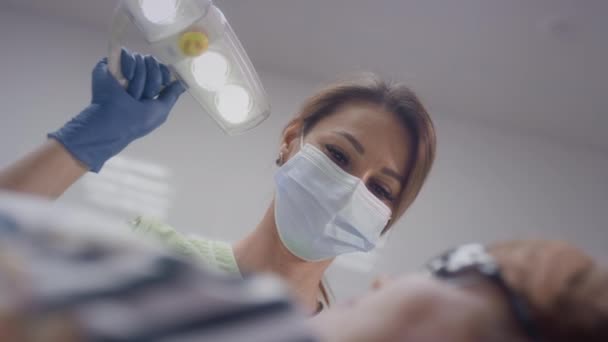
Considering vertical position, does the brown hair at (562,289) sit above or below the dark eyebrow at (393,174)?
below

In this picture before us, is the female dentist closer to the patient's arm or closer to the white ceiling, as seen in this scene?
the patient's arm

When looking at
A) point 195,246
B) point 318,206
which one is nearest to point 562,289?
point 318,206

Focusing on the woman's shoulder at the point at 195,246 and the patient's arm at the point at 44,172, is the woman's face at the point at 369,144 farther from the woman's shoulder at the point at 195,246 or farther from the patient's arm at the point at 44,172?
the patient's arm at the point at 44,172

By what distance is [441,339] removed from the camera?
17.5 inches

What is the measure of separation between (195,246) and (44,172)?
440 mm

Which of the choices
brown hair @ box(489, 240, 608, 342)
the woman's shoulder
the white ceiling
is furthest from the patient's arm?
the white ceiling

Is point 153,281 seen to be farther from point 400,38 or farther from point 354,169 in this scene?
point 400,38

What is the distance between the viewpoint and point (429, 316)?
0.47 meters

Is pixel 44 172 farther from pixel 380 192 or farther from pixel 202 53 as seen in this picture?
pixel 380 192

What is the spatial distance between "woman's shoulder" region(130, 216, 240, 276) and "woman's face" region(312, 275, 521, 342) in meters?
0.78

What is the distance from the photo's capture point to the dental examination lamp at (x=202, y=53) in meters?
1.10

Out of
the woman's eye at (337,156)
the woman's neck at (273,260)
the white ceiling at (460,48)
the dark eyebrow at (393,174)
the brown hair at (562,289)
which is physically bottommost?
the brown hair at (562,289)

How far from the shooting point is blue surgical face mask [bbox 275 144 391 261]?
47.9 inches

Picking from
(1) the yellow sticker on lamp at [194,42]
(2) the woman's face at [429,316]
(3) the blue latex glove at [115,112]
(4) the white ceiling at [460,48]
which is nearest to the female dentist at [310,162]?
(3) the blue latex glove at [115,112]
